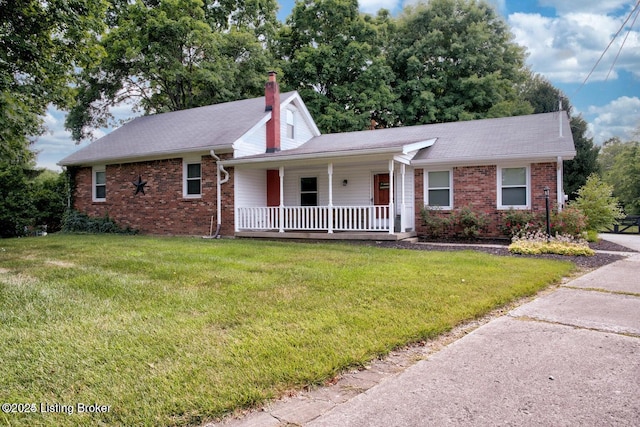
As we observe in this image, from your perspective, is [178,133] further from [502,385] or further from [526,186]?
[502,385]

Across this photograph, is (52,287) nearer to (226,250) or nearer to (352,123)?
(226,250)

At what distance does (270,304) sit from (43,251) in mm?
7664

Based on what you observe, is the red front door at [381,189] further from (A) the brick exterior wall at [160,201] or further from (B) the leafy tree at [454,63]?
(B) the leafy tree at [454,63]

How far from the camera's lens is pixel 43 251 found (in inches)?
383

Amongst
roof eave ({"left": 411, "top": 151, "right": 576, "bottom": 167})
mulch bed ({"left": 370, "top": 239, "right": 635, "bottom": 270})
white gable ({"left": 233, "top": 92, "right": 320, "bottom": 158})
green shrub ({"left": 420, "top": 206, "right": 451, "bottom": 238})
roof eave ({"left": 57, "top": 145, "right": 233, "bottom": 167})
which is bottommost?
mulch bed ({"left": 370, "top": 239, "right": 635, "bottom": 270})

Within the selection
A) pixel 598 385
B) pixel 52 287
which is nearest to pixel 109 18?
pixel 52 287

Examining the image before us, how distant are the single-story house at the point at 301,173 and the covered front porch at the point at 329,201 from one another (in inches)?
1.5

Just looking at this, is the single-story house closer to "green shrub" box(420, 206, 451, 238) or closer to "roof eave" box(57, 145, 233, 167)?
"roof eave" box(57, 145, 233, 167)

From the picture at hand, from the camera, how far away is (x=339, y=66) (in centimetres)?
2597

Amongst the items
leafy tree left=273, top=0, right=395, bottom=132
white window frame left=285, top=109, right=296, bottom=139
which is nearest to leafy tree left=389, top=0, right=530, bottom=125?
leafy tree left=273, top=0, right=395, bottom=132

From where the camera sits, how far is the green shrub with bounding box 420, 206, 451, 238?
1348 centimetres

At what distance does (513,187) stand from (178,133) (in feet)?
41.5

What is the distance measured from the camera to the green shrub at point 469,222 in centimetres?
1298

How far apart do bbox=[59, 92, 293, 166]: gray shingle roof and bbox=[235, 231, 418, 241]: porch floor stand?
314 cm
